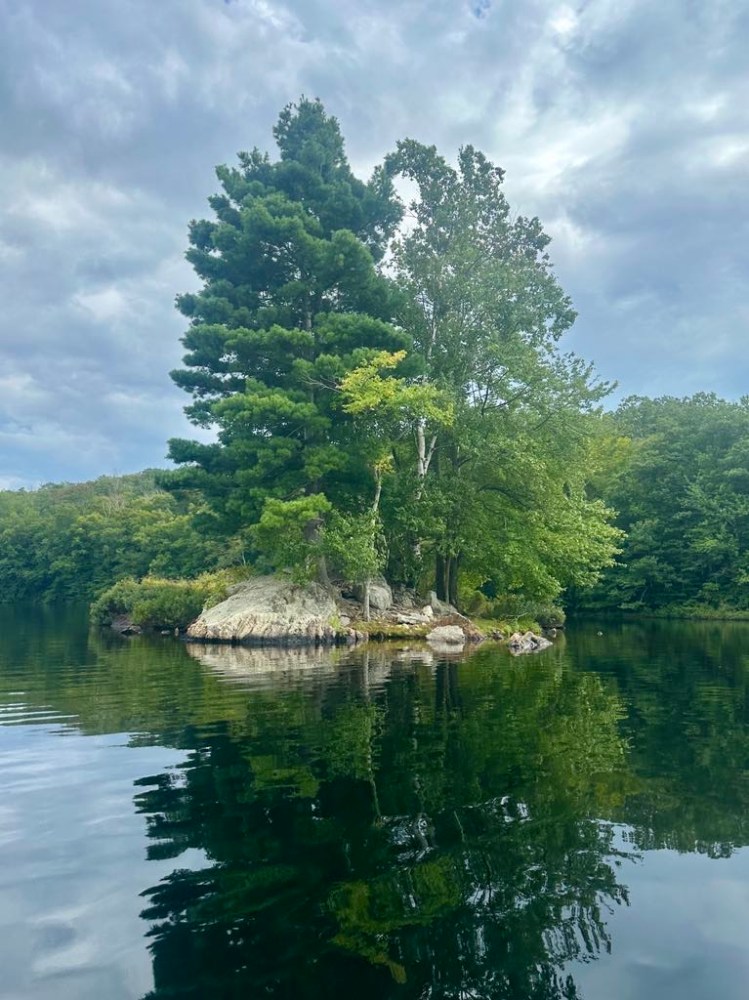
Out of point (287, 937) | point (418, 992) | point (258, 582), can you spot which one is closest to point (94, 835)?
point (287, 937)

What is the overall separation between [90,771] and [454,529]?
24253 mm

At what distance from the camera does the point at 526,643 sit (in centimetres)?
2670

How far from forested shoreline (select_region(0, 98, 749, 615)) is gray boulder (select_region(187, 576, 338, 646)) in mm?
1177

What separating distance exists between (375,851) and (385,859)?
0.63ft

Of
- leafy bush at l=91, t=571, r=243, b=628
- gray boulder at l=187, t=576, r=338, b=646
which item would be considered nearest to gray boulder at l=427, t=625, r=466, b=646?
gray boulder at l=187, t=576, r=338, b=646

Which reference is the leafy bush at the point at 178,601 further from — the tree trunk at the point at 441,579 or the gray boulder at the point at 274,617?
the tree trunk at the point at 441,579

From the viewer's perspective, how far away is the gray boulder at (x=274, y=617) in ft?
86.4

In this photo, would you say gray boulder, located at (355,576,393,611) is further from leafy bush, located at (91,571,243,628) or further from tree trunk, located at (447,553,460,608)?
leafy bush, located at (91,571,243,628)

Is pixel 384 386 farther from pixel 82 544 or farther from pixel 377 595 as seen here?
pixel 82 544

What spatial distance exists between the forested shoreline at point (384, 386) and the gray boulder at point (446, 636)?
136 inches

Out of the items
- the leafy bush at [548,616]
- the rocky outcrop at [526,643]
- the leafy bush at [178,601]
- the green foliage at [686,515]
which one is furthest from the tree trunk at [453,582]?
the green foliage at [686,515]

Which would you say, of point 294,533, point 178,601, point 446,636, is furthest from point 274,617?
point 178,601

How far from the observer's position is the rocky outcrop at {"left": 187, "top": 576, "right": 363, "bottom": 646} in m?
26.3

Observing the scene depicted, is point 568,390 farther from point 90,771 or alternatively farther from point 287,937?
point 287,937
